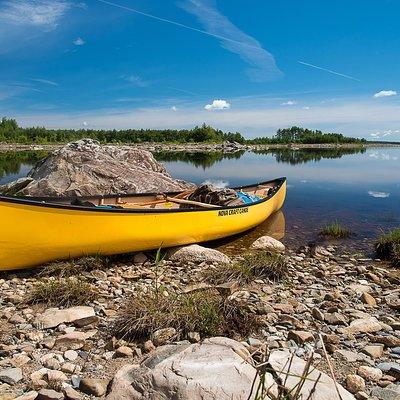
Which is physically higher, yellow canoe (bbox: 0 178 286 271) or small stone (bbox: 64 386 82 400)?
yellow canoe (bbox: 0 178 286 271)

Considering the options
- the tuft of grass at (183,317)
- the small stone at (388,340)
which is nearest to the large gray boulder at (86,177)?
the tuft of grass at (183,317)

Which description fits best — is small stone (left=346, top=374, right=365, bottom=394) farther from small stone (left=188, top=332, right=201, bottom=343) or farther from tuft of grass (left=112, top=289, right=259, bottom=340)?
small stone (left=188, top=332, right=201, bottom=343)

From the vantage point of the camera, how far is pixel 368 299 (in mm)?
6945

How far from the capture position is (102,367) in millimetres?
4730

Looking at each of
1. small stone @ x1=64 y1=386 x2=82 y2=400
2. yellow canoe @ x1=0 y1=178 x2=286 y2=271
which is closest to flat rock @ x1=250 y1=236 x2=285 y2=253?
yellow canoe @ x1=0 y1=178 x2=286 y2=271

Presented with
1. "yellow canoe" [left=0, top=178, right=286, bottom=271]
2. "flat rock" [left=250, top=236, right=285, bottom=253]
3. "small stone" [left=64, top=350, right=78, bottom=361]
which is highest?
"yellow canoe" [left=0, top=178, right=286, bottom=271]

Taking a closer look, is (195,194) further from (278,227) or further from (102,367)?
(102,367)

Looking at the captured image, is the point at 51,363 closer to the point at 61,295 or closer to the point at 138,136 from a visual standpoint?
the point at 61,295

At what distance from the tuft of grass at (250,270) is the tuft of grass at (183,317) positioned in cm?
197

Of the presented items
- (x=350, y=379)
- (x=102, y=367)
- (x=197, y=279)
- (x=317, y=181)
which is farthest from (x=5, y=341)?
(x=317, y=181)

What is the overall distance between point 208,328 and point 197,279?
2815mm

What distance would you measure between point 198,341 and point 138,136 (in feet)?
481

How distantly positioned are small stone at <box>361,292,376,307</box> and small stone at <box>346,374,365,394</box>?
277cm

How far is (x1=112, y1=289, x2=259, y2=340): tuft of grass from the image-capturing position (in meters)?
5.33
